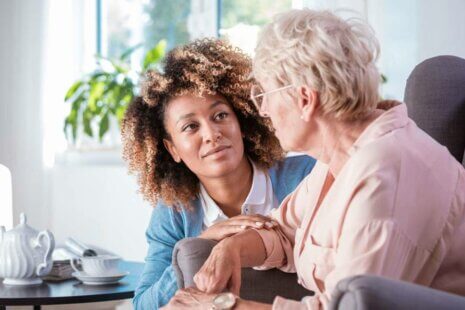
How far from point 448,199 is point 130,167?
113cm

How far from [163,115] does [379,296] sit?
1258 millimetres

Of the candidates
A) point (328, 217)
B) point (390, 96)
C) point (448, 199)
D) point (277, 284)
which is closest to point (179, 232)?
point (277, 284)

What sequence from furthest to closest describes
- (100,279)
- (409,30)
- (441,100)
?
(409,30) → (100,279) → (441,100)

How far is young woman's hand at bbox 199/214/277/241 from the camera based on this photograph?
1910 millimetres

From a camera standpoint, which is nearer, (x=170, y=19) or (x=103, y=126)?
(x=103, y=126)

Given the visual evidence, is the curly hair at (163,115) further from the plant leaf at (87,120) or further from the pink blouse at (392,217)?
the plant leaf at (87,120)

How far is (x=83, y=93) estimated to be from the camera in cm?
445

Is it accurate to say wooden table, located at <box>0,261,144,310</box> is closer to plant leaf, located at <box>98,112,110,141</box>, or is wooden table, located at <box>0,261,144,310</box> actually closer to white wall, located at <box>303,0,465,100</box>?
white wall, located at <box>303,0,465,100</box>

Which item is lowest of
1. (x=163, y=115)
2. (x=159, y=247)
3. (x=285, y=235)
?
(x=159, y=247)

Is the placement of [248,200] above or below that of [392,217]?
below

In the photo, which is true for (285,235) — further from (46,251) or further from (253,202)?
(46,251)

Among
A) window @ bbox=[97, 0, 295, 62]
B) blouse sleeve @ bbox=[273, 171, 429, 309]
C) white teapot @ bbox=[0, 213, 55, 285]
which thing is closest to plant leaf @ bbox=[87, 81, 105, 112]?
window @ bbox=[97, 0, 295, 62]

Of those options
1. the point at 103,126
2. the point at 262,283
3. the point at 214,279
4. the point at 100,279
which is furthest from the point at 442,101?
the point at 103,126

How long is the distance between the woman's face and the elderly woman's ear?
0.71 m
